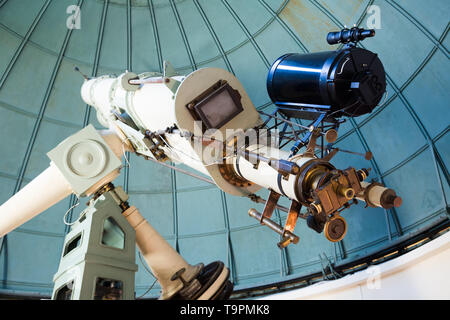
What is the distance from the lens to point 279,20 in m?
9.09

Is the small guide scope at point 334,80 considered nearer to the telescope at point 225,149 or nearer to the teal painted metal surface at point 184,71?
the telescope at point 225,149

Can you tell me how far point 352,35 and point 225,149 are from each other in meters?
2.10

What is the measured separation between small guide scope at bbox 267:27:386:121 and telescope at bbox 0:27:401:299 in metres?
0.01

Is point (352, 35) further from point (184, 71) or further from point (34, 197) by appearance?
point (184, 71)

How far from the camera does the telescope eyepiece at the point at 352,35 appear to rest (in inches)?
187

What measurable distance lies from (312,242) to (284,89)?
482cm

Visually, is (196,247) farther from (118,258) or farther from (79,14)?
(79,14)

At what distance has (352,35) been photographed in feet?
A: 15.9

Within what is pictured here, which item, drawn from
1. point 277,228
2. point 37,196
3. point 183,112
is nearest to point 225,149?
point 183,112

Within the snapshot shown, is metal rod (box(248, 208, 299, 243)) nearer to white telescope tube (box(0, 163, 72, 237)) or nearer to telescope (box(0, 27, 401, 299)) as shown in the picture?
telescope (box(0, 27, 401, 299))

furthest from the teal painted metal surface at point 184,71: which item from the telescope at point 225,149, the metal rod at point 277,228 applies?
the metal rod at point 277,228

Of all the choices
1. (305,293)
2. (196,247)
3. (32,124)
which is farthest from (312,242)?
(32,124)

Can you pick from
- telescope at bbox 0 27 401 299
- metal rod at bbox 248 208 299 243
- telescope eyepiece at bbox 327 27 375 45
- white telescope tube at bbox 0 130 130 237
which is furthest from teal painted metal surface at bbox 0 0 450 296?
metal rod at bbox 248 208 299 243

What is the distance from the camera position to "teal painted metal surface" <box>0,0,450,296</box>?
8.11 metres
